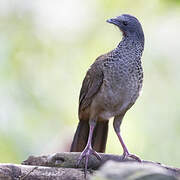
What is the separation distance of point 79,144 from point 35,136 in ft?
4.91

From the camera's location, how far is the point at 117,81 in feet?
15.7

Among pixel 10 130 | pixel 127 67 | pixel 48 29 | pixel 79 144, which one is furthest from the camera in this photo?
pixel 48 29

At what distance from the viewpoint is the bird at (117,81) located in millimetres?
4785

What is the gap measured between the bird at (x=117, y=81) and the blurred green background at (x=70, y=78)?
117 centimetres

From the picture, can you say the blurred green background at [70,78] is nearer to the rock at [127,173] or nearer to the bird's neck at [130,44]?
the bird's neck at [130,44]

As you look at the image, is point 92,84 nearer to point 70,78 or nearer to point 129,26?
point 129,26

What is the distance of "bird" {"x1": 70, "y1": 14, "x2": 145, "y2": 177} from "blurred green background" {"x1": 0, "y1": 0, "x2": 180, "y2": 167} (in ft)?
3.85

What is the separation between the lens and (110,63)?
15.9 ft

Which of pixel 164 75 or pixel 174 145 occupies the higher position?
pixel 164 75

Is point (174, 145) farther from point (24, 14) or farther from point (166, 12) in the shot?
point (24, 14)

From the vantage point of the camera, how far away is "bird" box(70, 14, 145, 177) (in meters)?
4.79

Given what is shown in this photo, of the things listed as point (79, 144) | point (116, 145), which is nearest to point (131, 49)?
point (79, 144)

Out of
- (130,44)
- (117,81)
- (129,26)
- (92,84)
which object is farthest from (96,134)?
(129,26)

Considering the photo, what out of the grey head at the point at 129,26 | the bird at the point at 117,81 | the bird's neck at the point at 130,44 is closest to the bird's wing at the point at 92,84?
the bird at the point at 117,81
